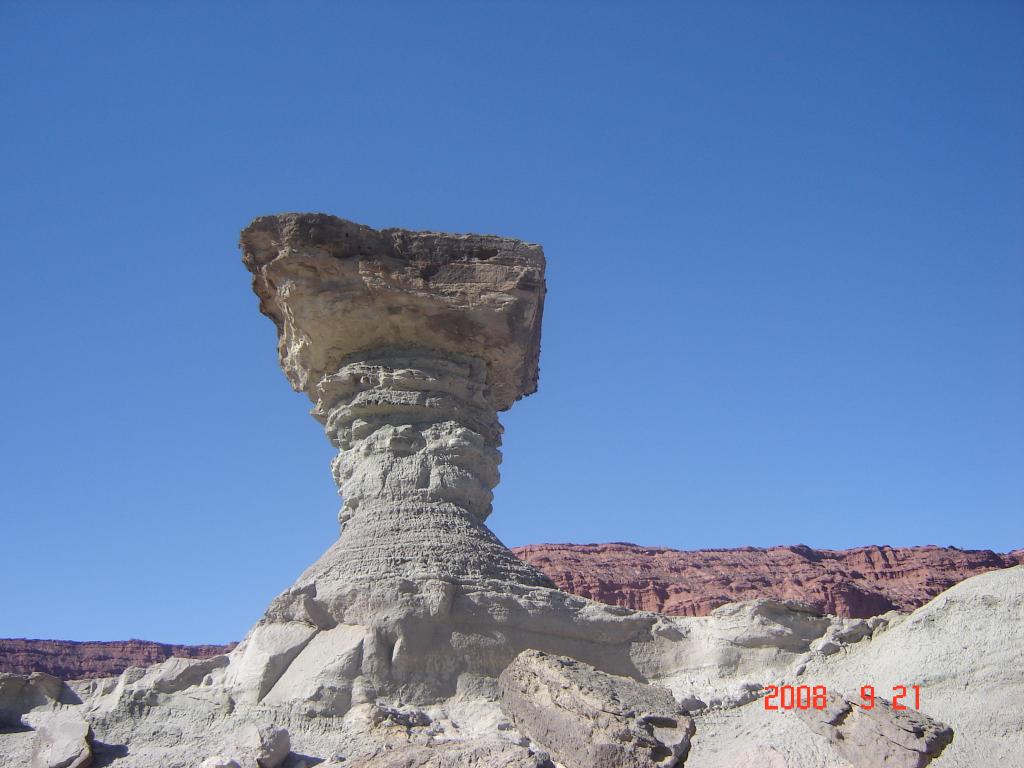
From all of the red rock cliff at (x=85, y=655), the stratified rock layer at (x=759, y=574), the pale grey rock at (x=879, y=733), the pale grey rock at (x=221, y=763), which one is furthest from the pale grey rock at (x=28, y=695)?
the stratified rock layer at (x=759, y=574)

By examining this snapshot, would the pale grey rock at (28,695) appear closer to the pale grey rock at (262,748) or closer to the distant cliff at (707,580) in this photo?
the pale grey rock at (262,748)

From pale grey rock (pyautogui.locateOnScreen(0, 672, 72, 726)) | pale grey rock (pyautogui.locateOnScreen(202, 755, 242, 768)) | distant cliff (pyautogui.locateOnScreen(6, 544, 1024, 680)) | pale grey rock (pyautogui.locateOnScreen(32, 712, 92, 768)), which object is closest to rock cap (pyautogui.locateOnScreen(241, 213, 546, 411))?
pale grey rock (pyautogui.locateOnScreen(0, 672, 72, 726))

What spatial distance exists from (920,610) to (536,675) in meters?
4.30

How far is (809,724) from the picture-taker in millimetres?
7750

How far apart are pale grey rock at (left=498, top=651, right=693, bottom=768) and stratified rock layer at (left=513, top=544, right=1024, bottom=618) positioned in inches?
1829

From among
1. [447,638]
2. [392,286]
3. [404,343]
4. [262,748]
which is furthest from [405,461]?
[262,748]

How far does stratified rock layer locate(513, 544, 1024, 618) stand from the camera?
55781 mm

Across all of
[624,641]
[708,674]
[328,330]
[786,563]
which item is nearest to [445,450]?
[328,330]

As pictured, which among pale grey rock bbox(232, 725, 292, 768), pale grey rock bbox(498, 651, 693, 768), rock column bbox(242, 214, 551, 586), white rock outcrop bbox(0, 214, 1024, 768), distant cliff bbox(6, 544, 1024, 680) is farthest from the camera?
distant cliff bbox(6, 544, 1024, 680)

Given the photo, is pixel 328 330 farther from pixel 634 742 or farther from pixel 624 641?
pixel 634 742

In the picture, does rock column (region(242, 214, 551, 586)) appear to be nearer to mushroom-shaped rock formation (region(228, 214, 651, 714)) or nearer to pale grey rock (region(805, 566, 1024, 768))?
mushroom-shaped rock formation (region(228, 214, 651, 714))

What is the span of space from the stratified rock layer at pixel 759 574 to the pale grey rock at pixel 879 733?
46666 mm
